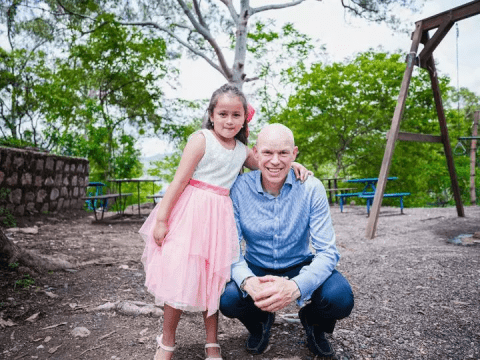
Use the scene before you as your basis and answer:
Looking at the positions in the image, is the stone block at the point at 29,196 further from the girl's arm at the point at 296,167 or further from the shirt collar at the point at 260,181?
the shirt collar at the point at 260,181

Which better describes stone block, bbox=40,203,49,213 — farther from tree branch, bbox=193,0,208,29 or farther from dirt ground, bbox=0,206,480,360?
tree branch, bbox=193,0,208,29

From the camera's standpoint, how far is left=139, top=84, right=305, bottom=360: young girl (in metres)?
1.88

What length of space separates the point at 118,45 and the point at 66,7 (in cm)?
237

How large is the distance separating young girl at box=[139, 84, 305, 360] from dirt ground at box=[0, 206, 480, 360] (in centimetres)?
45

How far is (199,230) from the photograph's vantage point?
1.93 m

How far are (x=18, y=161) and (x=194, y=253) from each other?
A: 6832 millimetres

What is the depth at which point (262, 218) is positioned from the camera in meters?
2.10

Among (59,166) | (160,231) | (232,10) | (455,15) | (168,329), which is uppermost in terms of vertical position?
(232,10)

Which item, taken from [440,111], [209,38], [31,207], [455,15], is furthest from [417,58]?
[31,207]

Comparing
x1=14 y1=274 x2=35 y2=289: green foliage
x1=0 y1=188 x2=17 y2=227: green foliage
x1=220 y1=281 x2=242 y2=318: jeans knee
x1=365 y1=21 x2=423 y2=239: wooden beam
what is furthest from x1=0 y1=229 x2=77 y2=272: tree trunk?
x1=365 y1=21 x2=423 y2=239: wooden beam

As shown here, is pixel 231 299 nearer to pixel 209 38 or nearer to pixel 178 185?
pixel 178 185

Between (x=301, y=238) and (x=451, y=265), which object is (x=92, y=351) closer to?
(x=301, y=238)

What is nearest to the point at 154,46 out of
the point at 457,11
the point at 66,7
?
the point at 66,7

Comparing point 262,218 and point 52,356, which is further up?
point 262,218
